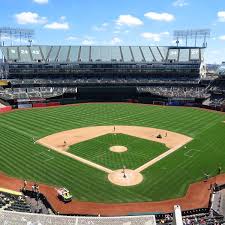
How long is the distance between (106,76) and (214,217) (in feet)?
269

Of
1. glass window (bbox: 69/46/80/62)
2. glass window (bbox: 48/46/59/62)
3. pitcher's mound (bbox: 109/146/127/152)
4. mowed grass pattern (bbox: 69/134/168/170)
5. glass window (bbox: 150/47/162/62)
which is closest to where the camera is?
mowed grass pattern (bbox: 69/134/168/170)

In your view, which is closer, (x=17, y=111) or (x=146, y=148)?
(x=146, y=148)

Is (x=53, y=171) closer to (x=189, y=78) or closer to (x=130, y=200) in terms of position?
(x=130, y=200)

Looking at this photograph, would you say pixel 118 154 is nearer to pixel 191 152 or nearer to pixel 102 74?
pixel 191 152

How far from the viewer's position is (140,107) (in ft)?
279

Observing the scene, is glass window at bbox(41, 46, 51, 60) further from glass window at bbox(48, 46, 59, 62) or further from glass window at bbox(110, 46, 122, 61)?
glass window at bbox(110, 46, 122, 61)

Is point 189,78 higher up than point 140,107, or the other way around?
point 189,78

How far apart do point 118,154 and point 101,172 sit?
21.4ft

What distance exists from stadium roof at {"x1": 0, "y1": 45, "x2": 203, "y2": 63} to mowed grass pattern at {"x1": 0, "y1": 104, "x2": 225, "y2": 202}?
34.3 m

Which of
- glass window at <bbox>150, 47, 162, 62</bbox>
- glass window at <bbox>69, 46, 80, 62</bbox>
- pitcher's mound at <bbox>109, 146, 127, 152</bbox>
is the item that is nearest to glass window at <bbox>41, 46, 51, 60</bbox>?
glass window at <bbox>69, 46, 80, 62</bbox>

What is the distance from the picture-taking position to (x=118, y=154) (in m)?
43.3

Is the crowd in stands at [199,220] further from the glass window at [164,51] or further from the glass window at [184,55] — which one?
the glass window at [164,51]

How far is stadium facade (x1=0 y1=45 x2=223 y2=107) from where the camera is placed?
93.4 meters

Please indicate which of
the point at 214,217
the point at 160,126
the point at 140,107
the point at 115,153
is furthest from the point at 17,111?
the point at 214,217
